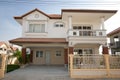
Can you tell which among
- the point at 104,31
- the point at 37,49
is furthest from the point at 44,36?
the point at 104,31

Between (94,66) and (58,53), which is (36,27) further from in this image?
(94,66)

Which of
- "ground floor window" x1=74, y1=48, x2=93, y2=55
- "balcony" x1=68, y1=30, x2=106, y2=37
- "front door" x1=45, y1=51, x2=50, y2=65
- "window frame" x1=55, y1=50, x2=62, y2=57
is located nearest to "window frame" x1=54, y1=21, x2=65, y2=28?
"balcony" x1=68, y1=30, x2=106, y2=37

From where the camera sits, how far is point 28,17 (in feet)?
63.0

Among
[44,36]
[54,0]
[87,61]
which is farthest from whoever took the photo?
[44,36]

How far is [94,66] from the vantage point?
33.8ft

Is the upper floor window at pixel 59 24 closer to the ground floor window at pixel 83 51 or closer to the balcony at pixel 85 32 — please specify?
the balcony at pixel 85 32

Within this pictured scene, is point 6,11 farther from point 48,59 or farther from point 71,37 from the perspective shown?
point 48,59

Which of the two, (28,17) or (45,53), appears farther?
(45,53)

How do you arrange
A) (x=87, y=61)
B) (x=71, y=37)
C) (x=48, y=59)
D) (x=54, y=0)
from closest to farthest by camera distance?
(x=87, y=61) < (x=54, y=0) < (x=71, y=37) < (x=48, y=59)

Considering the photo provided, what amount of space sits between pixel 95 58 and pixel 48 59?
12.1 meters

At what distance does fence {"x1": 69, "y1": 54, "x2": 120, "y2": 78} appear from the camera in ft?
33.0

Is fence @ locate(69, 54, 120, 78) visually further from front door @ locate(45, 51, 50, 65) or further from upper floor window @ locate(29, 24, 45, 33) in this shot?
front door @ locate(45, 51, 50, 65)

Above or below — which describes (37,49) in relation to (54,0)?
below

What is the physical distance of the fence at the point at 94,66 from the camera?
10070 millimetres
